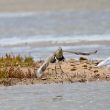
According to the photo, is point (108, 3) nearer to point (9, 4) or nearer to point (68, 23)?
point (9, 4)

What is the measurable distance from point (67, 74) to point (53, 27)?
19357mm

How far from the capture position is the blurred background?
25734 millimetres

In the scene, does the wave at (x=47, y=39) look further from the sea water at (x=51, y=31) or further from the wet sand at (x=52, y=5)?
the wet sand at (x=52, y=5)

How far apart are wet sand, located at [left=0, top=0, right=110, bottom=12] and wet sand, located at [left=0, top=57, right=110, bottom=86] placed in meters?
30.7

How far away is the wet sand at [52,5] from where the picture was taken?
48.9 m

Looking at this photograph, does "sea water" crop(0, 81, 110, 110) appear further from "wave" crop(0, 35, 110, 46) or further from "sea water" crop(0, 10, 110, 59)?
→ "wave" crop(0, 35, 110, 46)

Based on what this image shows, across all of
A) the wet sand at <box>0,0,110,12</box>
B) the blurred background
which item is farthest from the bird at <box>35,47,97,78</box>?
the wet sand at <box>0,0,110,12</box>

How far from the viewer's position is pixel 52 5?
1949 inches

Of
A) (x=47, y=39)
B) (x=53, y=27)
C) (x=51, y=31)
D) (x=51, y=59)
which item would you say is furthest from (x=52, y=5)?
(x=51, y=59)

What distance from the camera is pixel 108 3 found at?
49406 millimetres

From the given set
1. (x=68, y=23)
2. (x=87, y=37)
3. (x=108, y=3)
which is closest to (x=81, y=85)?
(x=87, y=37)

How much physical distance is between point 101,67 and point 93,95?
337cm

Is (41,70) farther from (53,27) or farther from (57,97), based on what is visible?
(53,27)

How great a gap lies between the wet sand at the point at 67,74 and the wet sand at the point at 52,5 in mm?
30655
